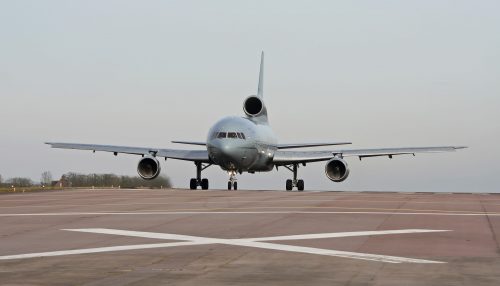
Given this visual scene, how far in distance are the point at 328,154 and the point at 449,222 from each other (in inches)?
1550

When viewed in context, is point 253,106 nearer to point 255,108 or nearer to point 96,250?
point 255,108

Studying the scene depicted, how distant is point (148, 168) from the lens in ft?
174

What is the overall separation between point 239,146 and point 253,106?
11.5 m

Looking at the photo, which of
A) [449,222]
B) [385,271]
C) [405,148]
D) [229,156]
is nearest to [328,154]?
[405,148]

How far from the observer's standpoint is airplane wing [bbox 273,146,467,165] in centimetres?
5572

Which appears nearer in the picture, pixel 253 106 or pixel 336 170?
pixel 336 170

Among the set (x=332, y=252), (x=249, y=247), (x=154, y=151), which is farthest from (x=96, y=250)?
(x=154, y=151)

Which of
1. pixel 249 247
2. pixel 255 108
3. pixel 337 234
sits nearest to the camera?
pixel 249 247

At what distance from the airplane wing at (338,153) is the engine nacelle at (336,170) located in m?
1.22

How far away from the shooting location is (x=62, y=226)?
57.3 ft

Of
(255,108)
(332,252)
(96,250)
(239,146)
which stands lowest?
(332,252)

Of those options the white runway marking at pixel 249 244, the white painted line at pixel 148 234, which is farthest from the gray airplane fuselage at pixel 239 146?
the white runway marking at pixel 249 244

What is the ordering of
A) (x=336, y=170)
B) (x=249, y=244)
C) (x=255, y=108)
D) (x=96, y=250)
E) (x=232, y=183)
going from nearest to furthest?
1. (x=96, y=250)
2. (x=249, y=244)
3. (x=232, y=183)
4. (x=336, y=170)
5. (x=255, y=108)

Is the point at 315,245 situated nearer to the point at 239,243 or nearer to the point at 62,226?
the point at 239,243
